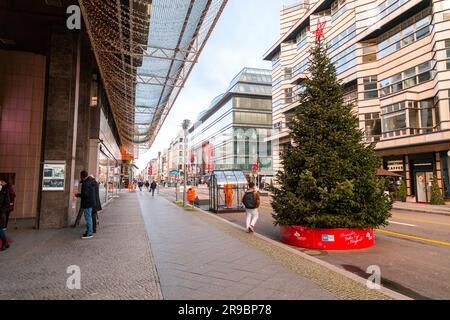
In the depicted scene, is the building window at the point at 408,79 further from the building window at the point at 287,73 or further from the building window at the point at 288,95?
the building window at the point at 287,73

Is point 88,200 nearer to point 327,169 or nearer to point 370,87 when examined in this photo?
point 327,169

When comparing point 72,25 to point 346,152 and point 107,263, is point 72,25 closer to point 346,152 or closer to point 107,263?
point 107,263

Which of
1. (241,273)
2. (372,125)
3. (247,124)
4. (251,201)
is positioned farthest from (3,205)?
(247,124)

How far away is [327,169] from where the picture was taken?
25.3ft

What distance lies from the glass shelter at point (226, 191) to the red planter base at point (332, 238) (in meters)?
9.34

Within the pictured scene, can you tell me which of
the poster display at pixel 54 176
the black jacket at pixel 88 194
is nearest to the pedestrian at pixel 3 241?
the black jacket at pixel 88 194

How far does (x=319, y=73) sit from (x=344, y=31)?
2771cm

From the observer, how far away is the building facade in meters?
21.5

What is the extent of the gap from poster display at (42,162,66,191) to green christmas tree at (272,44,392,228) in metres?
7.03

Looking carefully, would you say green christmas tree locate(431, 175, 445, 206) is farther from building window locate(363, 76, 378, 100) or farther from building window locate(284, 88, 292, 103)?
building window locate(284, 88, 292, 103)

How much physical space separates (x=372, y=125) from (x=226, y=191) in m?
18.1

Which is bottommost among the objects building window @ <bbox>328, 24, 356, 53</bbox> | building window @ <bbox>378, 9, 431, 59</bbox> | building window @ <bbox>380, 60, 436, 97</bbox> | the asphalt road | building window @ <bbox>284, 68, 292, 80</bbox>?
the asphalt road

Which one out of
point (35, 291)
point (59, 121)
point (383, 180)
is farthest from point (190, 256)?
point (59, 121)

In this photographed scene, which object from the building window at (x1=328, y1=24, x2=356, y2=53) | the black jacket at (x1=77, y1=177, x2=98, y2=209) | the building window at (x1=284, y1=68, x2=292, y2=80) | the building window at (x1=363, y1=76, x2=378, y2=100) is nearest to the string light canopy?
the black jacket at (x1=77, y1=177, x2=98, y2=209)
